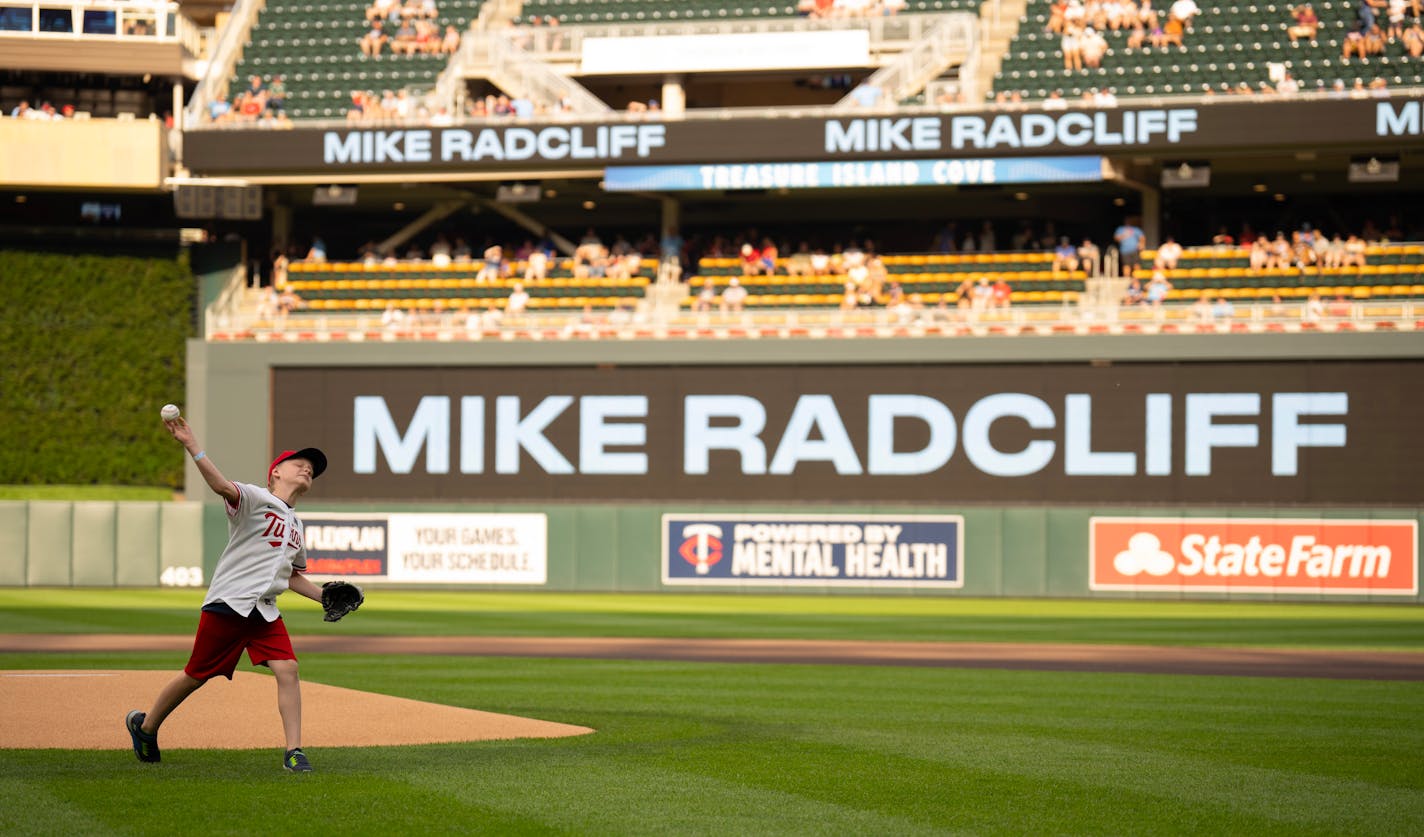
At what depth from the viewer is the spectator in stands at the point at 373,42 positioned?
37750mm

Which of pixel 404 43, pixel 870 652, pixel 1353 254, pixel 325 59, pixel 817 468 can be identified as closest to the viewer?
pixel 870 652

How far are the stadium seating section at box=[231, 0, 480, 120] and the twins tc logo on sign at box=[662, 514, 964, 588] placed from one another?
1187cm

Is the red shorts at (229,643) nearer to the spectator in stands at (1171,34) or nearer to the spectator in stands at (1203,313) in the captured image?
the spectator in stands at (1203,313)

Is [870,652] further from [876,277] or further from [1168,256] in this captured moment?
[1168,256]

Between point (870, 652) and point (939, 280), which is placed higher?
point (939, 280)

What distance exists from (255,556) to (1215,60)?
28546 mm

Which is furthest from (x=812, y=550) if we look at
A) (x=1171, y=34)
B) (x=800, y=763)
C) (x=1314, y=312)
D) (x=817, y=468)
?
(x=800, y=763)

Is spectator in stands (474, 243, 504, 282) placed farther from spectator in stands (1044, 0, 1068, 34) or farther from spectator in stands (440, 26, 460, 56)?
spectator in stands (1044, 0, 1068, 34)

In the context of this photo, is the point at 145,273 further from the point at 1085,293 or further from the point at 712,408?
the point at 1085,293

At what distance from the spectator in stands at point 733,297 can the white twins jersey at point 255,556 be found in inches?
962

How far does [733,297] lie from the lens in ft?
110

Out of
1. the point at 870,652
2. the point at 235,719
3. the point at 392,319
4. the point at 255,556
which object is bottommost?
the point at 870,652

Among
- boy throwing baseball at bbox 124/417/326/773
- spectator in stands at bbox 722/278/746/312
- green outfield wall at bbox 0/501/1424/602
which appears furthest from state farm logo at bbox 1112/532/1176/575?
boy throwing baseball at bbox 124/417/326/773

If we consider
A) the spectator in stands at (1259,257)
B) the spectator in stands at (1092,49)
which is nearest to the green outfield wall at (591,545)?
the spectator in stands at (1259,257)
